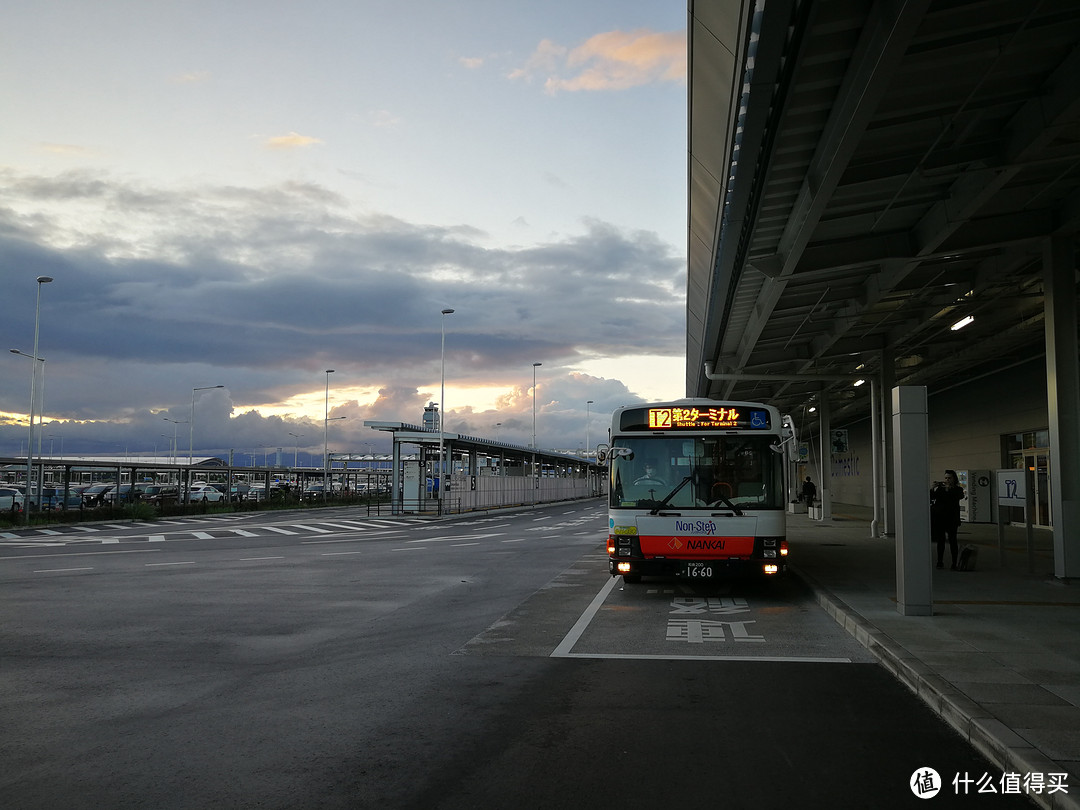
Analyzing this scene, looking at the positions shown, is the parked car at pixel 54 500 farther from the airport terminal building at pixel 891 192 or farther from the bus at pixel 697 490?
the bus at pixel 697 490

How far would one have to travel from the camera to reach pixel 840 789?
15.3 feet

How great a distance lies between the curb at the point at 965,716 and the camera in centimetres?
467

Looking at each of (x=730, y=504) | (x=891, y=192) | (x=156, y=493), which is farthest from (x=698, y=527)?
(x=156, y=493)

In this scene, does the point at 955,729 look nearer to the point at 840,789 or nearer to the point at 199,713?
the point at 840,789

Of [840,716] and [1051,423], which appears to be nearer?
→ [840,716]

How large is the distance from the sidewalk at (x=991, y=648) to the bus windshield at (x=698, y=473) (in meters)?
1.81

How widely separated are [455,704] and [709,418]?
7.68 meters

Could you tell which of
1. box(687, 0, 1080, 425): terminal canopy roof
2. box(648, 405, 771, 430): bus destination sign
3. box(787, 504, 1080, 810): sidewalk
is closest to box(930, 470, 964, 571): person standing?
box(787, 504, 1080, 810): sidewalk

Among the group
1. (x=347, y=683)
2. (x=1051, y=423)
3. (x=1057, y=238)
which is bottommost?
(x=347, y=683)

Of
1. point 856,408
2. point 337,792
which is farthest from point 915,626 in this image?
point 856,408

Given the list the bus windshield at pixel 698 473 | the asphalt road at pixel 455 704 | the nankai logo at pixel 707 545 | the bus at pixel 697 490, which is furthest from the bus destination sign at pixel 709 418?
the asphalt road at pixel 455 704

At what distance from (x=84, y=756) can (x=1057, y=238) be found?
1460cm

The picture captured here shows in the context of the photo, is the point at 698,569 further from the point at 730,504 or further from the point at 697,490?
the point at 697,490

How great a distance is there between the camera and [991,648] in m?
8.03
